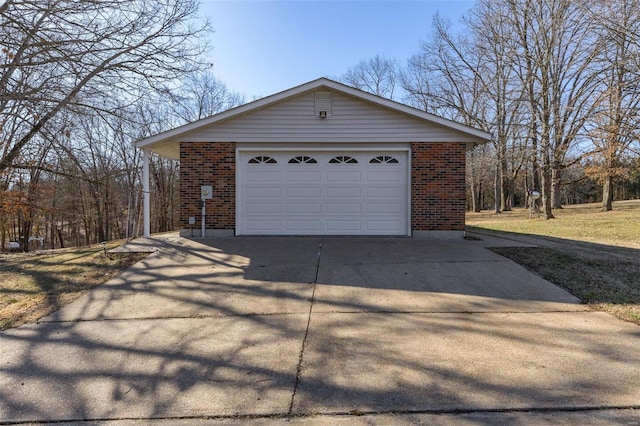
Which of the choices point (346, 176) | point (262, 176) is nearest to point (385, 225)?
point (346, 176)

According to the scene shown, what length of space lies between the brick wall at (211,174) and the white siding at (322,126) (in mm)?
269

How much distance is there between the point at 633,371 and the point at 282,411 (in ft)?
9.94

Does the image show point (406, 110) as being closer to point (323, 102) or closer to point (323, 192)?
point (323, 102)

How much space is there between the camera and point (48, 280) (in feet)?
21.6

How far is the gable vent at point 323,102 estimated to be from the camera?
1010 cm

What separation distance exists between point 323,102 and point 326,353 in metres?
7.70

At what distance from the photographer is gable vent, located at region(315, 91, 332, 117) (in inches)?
398

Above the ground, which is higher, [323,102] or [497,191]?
[323,102]

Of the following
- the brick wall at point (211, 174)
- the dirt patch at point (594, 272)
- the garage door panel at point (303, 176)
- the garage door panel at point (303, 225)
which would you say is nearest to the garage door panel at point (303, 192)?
the garage door panel at point (303, 176)

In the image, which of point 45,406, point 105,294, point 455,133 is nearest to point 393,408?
point 45,406

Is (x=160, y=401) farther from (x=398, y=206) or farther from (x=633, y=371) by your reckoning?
(x=398, y=206)

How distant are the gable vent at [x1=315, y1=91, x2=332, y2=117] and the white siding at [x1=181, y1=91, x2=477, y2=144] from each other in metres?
0.11

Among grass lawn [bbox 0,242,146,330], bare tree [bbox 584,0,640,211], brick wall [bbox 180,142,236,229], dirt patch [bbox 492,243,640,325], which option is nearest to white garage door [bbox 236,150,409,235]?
brick wall [bbox 180,142,236,229]

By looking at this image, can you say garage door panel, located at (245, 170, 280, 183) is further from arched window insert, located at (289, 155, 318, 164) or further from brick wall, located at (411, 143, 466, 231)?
brick wall, located at (411, 143, 466, 231)
